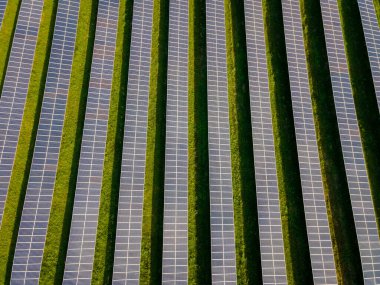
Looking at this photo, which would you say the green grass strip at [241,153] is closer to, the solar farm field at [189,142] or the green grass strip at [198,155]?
the solar farm field at [189,142]

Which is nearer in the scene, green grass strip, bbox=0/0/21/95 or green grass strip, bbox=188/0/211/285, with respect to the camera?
green grass strip, bbox=188/0/211/285

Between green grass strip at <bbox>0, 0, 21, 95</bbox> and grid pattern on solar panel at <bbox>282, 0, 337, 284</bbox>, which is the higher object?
green grass strip at <bbox>0, 0, 21, 95</bbox>

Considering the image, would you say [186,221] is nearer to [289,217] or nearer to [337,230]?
[289,217]

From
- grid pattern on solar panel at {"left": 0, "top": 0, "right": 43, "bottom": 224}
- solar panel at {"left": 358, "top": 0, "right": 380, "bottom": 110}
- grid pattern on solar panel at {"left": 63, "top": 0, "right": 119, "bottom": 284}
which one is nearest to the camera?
grid pattern on solar panel at {"left": 63, "top": 0, "right": 119, "bottom": 284}

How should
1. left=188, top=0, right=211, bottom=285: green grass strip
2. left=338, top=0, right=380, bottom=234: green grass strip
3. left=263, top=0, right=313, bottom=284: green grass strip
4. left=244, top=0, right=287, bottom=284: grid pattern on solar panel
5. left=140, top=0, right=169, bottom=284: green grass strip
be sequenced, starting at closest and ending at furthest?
left=244, top=0, right=287, bottom=284: grid pattern on solar panel
left=140, top=0, right=169, bottom=284: green grass strip
left=188, top=0, right=211, bottom=285: green grass strip
left=263, top=0, right=313, bottom=284: green grass strip
left=338, top=0, right=380, bottom=234: green grass strip

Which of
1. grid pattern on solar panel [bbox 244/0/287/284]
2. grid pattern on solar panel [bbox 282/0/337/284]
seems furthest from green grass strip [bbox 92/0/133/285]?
grid pattern on solar panel [bbox 282/0/337/284]

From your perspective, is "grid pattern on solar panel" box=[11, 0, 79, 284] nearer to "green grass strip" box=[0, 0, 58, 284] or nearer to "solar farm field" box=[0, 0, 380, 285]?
"solar farm field" box=[0, 0, 380, 285]

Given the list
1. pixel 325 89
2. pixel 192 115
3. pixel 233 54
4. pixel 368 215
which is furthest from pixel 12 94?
pixel 368 215
